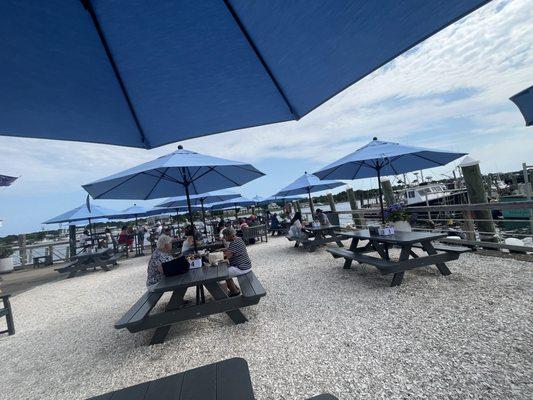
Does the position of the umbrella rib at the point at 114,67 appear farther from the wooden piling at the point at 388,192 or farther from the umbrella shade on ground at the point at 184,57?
the wooden piling at the point at 388,192

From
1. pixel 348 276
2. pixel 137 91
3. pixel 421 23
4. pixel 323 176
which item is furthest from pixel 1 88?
pixel 323 176

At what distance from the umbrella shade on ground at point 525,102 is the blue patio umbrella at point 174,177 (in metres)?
3.28

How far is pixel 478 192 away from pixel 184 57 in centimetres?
721

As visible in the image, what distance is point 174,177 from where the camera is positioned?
5375mm

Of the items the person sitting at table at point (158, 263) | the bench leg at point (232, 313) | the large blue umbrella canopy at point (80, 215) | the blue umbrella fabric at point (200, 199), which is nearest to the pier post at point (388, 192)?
the blue umbrella fabric at point (200, 199)

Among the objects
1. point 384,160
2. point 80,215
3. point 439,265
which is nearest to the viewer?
point 439,265

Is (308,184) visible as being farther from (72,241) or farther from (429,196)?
(429,196)

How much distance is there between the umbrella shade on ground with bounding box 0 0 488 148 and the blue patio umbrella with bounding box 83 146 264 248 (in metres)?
Result: 1.43

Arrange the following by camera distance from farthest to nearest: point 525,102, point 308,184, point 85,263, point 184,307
A: point 308,184, point 85,263, point 184,307, point 525,102

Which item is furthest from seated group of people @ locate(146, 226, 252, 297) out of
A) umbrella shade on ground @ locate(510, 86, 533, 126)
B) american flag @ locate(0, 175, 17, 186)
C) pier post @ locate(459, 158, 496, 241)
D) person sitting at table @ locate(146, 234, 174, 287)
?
pier post @ locate(459, 158, 496, 241)

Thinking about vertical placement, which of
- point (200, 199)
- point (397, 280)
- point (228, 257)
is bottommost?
point (397, 280)

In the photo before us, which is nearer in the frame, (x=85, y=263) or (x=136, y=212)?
(x=85, y=263)

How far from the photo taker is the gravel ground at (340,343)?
2350 mm

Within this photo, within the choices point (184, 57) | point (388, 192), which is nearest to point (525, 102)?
point (184, 57)
